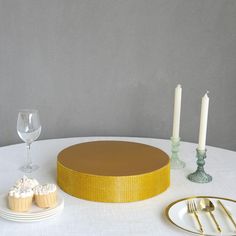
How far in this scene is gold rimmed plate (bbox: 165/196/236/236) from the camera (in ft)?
3.54

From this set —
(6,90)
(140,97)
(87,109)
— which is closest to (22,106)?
(6,90)

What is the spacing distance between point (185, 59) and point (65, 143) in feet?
2.66

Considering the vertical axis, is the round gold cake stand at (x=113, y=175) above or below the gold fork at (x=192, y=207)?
above

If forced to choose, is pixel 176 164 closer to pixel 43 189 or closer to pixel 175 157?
pixel 175 157

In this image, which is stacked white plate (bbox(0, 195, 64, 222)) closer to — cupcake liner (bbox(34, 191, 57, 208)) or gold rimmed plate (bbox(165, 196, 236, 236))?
cupcake liner (bbox(34, 191, 57, 208))

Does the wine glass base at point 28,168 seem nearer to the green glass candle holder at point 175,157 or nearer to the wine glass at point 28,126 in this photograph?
the wine glass at point 28,126

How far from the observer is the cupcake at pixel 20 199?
3.57 feet

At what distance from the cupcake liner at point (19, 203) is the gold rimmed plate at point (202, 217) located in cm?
40

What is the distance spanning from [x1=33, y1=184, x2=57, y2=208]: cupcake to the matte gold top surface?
16 centimetres

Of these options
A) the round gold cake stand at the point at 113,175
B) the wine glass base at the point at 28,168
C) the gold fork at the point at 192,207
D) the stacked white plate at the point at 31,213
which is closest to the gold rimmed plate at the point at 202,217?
the gold fork at the point at 192,207

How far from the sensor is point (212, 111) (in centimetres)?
227

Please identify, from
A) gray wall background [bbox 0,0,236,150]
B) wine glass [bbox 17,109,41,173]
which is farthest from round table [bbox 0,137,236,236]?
gray wall background [bbox 0,0,236,150]

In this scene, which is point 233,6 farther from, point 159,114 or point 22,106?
point 22,106

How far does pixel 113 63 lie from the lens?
7.04 feet
